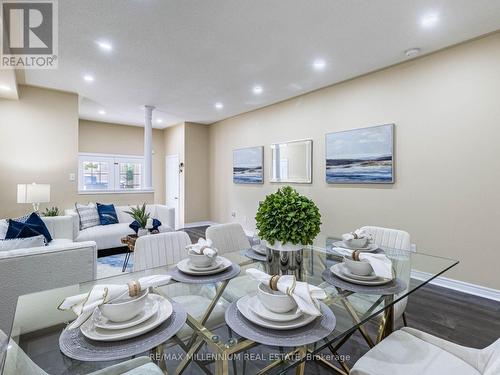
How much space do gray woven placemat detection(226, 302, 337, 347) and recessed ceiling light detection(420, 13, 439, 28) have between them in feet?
9.49

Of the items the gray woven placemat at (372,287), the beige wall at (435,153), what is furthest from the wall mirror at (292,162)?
the gray woven placemat at (372,287)

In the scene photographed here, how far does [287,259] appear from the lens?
166 centimetres

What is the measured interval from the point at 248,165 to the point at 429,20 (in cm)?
395

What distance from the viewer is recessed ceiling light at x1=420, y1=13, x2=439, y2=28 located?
8.16 ft

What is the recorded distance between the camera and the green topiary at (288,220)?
1.54 meters

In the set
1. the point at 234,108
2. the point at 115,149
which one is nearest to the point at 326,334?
the point at 234,108

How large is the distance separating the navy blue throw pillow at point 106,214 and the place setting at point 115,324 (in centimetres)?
420

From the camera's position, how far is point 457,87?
9.95 feet

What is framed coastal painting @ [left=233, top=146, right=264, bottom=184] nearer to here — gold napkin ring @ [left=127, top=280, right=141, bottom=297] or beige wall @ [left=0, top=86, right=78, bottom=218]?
beige wall @ [left=0, top=86, right=78, bottom=218]

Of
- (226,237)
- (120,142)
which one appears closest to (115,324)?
(226,237)

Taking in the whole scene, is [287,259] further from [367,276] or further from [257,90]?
[257,90]

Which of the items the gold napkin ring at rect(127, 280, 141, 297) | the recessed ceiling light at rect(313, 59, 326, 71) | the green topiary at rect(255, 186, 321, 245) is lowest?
the gold napkin ring at rect(127, 280, 141, 297)

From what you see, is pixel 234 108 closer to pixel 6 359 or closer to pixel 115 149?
pixel 115 149

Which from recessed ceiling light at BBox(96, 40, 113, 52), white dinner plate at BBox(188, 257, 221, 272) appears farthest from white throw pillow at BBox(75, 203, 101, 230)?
white dinner plate at BBox(188, 257, 221, 272)
